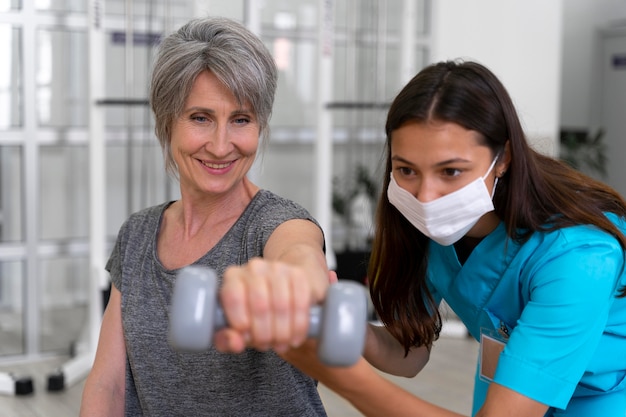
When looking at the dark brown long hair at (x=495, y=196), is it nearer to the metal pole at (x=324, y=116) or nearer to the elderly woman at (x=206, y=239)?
the elderly woman at (x=206, y=239)

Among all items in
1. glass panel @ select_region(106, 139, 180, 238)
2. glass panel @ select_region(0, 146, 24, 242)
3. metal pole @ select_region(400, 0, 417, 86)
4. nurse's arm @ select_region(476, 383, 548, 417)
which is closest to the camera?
nurse's arm @ select_region(476, 383, 548, 417)

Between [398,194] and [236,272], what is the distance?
517 millimetres

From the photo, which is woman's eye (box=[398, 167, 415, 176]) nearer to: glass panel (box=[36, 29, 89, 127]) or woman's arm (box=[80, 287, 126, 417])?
woman's arm (box=[80, 287, 126, 417])

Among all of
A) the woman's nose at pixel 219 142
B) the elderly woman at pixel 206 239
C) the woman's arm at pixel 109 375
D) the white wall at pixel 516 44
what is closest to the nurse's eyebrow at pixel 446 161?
the elderly woman at pixel 206 239

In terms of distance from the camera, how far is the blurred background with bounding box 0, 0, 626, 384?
11.7 feet

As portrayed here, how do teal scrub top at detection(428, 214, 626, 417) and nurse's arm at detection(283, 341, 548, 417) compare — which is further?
teal scrub top at detection(428, 214, 626, 417)

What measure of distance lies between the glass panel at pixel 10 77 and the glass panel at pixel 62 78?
98 millimetres

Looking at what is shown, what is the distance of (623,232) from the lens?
134 cm

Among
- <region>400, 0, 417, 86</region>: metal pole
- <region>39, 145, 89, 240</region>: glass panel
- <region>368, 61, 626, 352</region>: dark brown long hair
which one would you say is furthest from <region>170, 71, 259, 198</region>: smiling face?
<region>400, 0, 417, 86</region>: metal pole

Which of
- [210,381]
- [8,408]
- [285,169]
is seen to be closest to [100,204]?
[8,408]

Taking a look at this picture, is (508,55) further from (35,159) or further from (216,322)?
(216,322)

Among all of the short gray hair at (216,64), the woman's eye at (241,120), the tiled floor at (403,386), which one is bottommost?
the tiled floor at (403,386)

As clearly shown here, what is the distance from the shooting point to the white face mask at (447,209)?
124cm

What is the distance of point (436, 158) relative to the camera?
119cm
